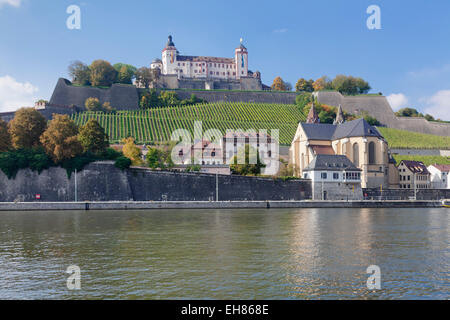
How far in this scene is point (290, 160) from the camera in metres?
67.2

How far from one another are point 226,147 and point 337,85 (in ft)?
191

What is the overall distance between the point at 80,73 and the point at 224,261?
92.4 meters

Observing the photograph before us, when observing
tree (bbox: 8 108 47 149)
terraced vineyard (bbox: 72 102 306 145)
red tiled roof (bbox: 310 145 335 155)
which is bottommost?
red tiled roof (bbox: 310 145 335 155)

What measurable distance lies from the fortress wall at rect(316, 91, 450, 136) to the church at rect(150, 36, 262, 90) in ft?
72.6

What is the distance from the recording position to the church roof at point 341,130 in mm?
59772

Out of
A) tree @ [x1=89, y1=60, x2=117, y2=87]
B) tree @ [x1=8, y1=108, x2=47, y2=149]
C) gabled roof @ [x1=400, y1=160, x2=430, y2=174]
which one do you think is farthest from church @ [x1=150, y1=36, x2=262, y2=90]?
tree @ [x1=8, y1=108, x2=47, y2=149]

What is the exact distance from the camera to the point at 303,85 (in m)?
119

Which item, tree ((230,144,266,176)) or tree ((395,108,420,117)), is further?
tree ((395,108,420,117))

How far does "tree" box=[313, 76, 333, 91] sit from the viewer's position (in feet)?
383

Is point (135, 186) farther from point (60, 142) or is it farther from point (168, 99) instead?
point (168, 99)

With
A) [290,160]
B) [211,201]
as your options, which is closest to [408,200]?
[290,160]

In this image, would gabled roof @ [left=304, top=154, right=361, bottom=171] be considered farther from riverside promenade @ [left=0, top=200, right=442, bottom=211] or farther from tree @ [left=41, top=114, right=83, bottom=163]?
tree @ [left=41, top=114, right=83, bottom=163]

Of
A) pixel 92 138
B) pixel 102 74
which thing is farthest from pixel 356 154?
pixel 102 74
